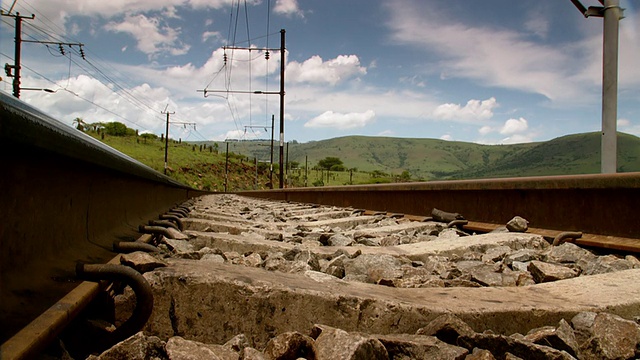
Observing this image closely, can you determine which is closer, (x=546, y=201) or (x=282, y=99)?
(x=546, y=201)

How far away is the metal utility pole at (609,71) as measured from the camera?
5.83 metres

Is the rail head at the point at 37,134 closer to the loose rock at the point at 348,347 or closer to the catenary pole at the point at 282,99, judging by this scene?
the loose rock at the point at 348,347

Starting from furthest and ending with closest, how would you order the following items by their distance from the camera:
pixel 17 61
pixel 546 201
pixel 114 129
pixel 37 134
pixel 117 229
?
pixel 114 129 → pixel 17 61 → pixel 546 201 → pixel 117 229 → pixel 37 134

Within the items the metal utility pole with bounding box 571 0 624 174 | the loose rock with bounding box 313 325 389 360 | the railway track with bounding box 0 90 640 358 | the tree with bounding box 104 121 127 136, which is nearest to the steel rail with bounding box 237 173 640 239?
the railway track with bounding box 0 90 640 358

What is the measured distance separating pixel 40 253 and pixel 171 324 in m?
0.45

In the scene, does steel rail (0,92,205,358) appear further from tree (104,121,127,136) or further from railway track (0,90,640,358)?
tree (104,121,127,136)

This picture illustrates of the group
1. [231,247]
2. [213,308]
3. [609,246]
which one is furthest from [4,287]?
[609,246]

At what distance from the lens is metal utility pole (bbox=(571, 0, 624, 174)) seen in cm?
583

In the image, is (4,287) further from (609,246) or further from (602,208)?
(602,208)

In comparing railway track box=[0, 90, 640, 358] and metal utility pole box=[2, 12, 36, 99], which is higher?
metal utility pole box=[2, 12, 36, 99]

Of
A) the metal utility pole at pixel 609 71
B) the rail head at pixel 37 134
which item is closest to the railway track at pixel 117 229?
the rail head at pixel 37 134

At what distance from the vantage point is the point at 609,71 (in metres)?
6.00

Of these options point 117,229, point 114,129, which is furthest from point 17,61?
point 114,129

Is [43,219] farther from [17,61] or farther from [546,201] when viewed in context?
[17,61]
